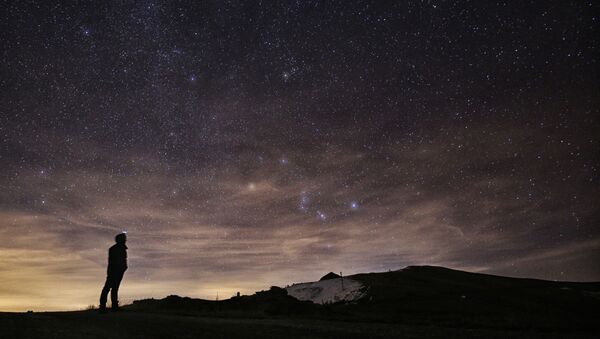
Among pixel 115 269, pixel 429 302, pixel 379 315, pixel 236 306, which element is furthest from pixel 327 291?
pixel 115 269

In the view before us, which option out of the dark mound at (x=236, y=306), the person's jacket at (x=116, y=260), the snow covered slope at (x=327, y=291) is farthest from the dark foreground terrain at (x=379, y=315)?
the person's jacket at (x=116, y=260)

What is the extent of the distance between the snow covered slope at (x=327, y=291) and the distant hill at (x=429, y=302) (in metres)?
0.31

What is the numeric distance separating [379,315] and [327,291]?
776 cm

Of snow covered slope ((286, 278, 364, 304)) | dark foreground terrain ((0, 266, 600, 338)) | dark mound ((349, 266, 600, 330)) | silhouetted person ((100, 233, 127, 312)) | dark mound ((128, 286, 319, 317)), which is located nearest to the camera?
dark foreground terrain ((0, 266, 600, 338))

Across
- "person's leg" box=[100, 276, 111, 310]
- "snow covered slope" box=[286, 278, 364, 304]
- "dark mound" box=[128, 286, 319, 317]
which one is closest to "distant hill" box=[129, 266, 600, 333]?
"dark mound" box=[128, 286, 319, 317]

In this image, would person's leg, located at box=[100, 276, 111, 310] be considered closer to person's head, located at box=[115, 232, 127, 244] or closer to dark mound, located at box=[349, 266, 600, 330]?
person's head, located at box=[115, 232, 127, 244]

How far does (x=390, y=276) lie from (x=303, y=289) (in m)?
6.78

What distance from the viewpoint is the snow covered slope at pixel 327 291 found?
913 inches

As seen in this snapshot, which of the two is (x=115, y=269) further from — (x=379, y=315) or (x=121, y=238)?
(x=379, y=315)

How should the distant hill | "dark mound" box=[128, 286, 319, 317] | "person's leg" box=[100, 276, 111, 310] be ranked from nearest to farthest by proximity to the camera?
"person's leg" box=[100, 276, 111, 310] → "dark mound" box=[128, 286, 319, 317] → the distant hill

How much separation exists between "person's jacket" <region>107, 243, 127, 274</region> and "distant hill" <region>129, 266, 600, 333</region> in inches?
171

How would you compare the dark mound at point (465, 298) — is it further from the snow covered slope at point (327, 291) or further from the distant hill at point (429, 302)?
the snow covered slope at point (327, 291)

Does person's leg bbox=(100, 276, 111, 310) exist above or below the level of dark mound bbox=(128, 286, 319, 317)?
above

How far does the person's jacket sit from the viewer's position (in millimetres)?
10812
